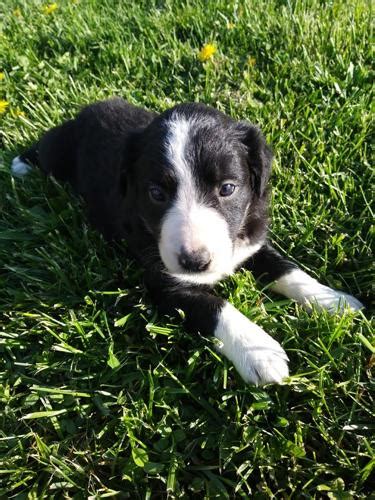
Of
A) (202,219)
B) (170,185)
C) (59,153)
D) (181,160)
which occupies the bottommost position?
(59,153)

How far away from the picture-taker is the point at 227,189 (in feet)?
7.62

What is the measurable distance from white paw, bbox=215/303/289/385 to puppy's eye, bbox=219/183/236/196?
0.59 m

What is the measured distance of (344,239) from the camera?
9.24 ft

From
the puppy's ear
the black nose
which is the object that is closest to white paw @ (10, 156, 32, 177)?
the puppy's ear

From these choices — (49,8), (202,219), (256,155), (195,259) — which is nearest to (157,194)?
(202,219)

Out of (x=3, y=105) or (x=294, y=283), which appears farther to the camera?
(x=3, y=105)

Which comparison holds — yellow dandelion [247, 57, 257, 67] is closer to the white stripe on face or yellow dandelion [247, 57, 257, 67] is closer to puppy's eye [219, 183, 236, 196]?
the white stripe on face

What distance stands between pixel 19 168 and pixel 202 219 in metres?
2.06

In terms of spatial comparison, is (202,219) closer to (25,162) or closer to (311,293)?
(311,293)

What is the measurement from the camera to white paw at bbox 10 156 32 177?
354 centimetres

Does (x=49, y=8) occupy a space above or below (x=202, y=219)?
above

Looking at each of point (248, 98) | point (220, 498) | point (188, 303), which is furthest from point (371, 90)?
point (220, 498)

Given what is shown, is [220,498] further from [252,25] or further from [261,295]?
[252,25]

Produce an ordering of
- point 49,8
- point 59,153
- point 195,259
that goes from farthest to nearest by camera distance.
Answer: point 49,8 < point 59,153 < point 195,259
